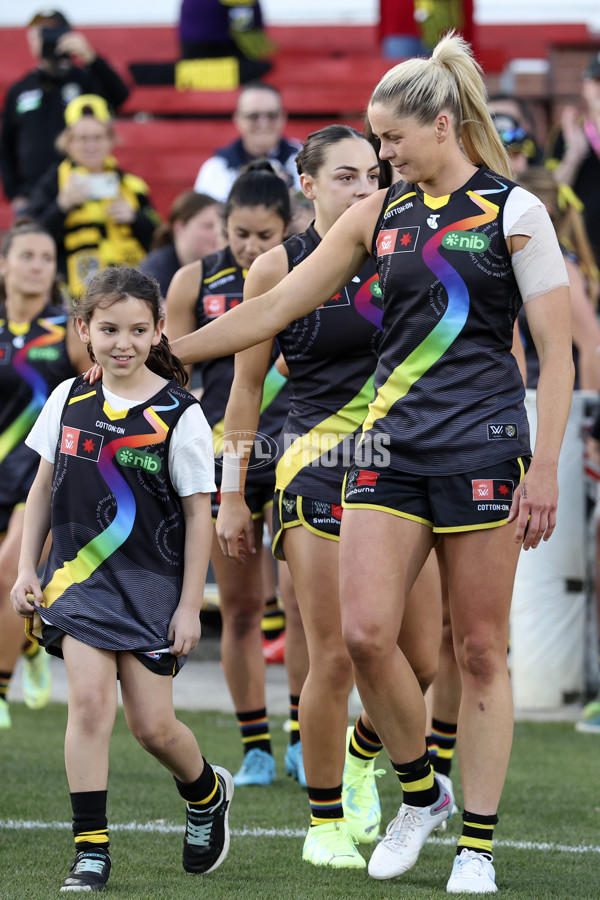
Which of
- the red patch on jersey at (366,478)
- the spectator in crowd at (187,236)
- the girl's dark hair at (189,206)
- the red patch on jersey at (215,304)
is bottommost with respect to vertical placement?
the red patch on jersey at (366,478)

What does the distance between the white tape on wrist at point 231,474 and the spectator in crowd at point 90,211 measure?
470 cm

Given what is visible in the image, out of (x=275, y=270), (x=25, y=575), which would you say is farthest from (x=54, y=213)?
(x=25, y=575)

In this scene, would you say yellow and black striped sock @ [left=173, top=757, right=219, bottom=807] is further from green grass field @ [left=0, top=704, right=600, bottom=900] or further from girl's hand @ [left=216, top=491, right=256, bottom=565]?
girl's hand @ [left=216, top=491, right=256, bottom=565]

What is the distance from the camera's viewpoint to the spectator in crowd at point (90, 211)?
8969 mm

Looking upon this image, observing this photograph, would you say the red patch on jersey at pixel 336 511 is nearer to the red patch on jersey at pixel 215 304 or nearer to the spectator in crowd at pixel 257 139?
the red patch on jersey at pixel 215 304

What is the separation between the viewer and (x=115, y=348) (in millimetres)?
3893

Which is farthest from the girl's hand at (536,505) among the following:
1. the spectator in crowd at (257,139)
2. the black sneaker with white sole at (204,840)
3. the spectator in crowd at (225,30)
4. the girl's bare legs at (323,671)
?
the spectator in crowd at (225,30)

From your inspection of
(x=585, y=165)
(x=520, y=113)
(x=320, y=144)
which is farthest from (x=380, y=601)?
(x=585, y=165)

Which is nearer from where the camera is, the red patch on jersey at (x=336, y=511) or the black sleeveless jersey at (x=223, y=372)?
the red patch on jersey at (x=336, y=511)

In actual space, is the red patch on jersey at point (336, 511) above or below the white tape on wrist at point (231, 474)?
below

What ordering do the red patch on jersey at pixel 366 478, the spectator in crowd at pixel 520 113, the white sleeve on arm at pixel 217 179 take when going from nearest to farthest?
1. the red patch on jersey at pixel 366 478
2. the spectator in crowd at pixel 520 113
3. the white sleeve on arm at pixel 217 179

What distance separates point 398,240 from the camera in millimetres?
3678

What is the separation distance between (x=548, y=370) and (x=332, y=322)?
0.98m

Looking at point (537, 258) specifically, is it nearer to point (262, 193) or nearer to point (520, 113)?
point (262, 193)
